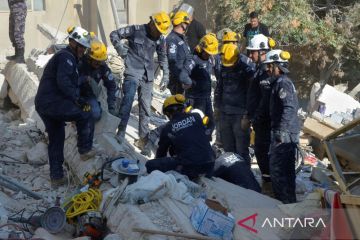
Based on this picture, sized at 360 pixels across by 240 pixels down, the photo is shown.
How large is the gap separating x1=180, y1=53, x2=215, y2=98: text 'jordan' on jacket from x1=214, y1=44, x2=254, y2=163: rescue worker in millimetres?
172

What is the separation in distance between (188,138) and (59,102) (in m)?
1.55

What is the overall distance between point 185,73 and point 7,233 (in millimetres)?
3420

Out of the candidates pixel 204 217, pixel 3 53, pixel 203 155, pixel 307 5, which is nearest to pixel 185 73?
pixel 203 155

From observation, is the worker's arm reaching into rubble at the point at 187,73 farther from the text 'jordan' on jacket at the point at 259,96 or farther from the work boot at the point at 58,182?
the work boot at the point at 58,182

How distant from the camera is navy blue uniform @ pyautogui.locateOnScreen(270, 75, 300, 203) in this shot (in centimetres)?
630

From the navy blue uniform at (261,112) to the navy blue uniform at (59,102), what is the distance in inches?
79.1

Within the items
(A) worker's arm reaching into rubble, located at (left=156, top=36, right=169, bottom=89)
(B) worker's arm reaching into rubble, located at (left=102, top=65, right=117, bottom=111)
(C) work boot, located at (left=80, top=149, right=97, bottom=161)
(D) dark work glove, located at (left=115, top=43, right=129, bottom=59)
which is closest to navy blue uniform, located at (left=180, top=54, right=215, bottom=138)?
(A) worker's arm reaching into rubble, located at (left=156, top=36, right=169, bottom=89)

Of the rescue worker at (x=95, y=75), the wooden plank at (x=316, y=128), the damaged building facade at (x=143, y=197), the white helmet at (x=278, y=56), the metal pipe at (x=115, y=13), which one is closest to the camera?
the damaged building facade at (x=143, y=197)

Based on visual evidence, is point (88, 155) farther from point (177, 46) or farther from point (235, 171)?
point (177, 46)

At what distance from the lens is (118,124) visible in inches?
296

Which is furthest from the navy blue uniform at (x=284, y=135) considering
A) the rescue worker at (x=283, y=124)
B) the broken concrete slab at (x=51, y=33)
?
the broken concrete slab at (x=51, y=33)

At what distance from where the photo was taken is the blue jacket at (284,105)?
20.6ft

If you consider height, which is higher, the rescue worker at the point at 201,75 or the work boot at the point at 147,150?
the rescue worker at the point at 201,75

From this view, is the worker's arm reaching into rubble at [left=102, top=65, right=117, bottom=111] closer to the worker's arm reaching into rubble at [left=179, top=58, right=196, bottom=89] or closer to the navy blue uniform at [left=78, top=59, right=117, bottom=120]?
the navy blue uniform at [left=78, top=59, right=117, bottom=120]
